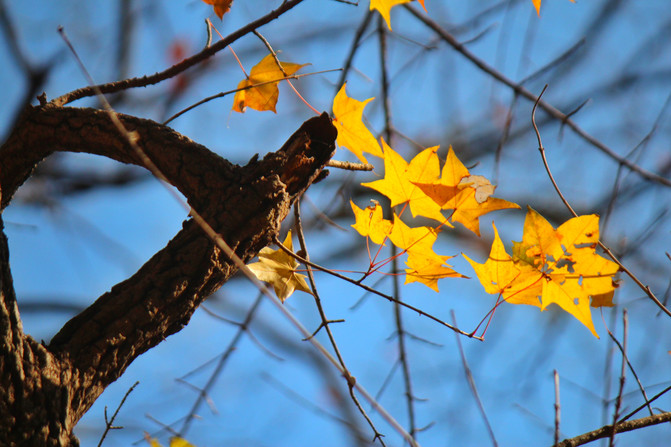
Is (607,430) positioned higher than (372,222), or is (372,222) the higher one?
(372,222)

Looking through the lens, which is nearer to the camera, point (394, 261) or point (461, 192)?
point (461, 192)

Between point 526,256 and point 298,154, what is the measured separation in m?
0.38

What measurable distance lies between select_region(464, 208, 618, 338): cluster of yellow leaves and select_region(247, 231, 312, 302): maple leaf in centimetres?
29

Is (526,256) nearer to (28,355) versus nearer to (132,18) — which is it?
(28,355)

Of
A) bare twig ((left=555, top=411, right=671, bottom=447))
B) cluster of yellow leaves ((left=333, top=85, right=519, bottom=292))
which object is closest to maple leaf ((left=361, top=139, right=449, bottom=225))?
cluster of yellow leaves ((left=333, top=85, right=519, bottom=292))

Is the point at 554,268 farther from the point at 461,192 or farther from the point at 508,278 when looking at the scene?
the point at 461,192

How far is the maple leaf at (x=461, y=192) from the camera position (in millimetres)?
706

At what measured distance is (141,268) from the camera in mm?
686

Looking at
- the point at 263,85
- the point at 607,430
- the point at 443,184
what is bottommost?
the point at 607,430

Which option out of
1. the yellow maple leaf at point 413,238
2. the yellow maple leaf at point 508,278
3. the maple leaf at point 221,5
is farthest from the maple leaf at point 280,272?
the maple leaf at point 221,5

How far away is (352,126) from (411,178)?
0.42 feet

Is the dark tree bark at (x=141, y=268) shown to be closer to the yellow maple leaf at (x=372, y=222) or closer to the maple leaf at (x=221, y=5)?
the yellow maple leaf at (x=372, y=222)

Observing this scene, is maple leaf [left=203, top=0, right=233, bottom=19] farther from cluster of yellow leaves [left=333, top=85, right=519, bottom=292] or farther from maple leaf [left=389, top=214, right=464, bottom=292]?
maple leaf [left=389, top=214, right=464, bottom=292]

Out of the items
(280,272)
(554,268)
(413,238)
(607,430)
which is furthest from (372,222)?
(607,430)
